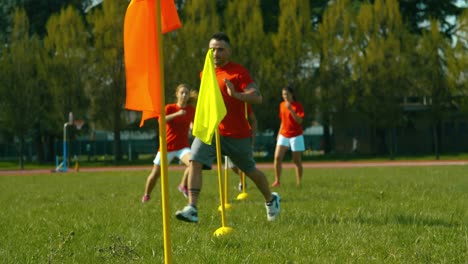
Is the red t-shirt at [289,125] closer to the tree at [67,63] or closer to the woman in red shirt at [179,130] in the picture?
the woman in red shirt at [179,130]

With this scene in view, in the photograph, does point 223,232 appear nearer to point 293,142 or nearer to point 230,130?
point 230,130

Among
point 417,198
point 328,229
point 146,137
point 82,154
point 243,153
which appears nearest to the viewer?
point 328,229

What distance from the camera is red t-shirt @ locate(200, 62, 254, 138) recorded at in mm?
6898

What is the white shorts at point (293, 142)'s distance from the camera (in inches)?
503

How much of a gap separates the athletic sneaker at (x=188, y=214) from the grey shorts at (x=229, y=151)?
2.13 feet

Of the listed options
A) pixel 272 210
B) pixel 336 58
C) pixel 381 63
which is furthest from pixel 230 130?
pixel 336 58

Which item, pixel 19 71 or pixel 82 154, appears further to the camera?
pixel 82 154

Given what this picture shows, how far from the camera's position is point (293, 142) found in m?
12.8

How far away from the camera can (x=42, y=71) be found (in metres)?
38.1

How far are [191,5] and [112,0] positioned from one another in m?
4.51

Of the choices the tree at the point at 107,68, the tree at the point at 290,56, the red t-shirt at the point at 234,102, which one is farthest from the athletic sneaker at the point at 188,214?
the tree at the point at 107,68

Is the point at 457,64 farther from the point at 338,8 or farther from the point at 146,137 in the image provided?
the point at 146,137

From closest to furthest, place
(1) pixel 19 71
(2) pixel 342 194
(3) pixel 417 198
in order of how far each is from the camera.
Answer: (3) pixel 417 198, (2) pixel 342 194, (1) pixel 19 71

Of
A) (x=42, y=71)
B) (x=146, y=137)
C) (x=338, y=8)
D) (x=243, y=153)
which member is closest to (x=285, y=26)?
(x=338, y=8)
